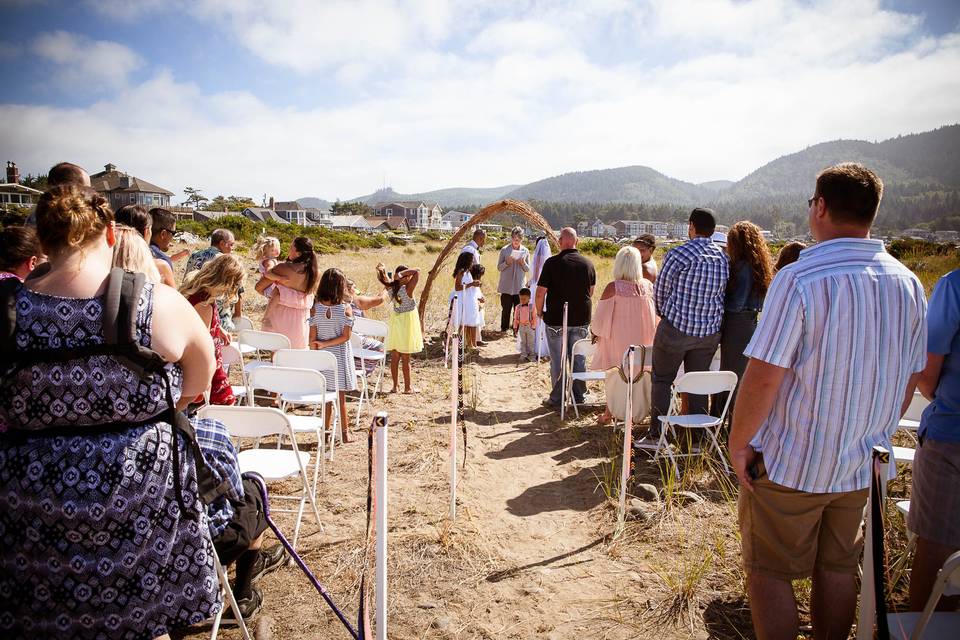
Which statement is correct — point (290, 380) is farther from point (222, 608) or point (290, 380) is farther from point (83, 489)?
point (83, 489)

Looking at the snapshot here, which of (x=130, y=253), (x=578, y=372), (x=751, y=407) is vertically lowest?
(x=578, y=372)

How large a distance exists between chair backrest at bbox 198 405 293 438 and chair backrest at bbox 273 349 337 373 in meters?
1.46

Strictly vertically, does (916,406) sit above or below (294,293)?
below

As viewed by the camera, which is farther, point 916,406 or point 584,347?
point 584,347

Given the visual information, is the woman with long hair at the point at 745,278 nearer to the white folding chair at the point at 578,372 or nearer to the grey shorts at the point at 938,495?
the white folding chair at the point at 578,372

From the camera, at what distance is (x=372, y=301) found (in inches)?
250

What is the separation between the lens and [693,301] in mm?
4762

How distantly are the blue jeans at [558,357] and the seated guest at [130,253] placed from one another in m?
5.05

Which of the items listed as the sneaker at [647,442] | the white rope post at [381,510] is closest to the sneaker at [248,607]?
the white rope post at [381,510]

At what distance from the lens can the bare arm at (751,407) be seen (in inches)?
81.5

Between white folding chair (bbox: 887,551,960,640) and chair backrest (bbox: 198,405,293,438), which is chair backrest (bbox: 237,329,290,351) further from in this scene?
white folding chair (bbox: 887,551,960,640)

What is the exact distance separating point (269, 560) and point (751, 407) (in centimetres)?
297

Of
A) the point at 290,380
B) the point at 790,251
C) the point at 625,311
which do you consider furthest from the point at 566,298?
the point at 290,380

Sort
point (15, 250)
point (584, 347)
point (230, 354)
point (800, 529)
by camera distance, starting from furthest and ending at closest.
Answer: point (584, 347)
point (230, 354)
point (15, 250)
point (800, 529)
